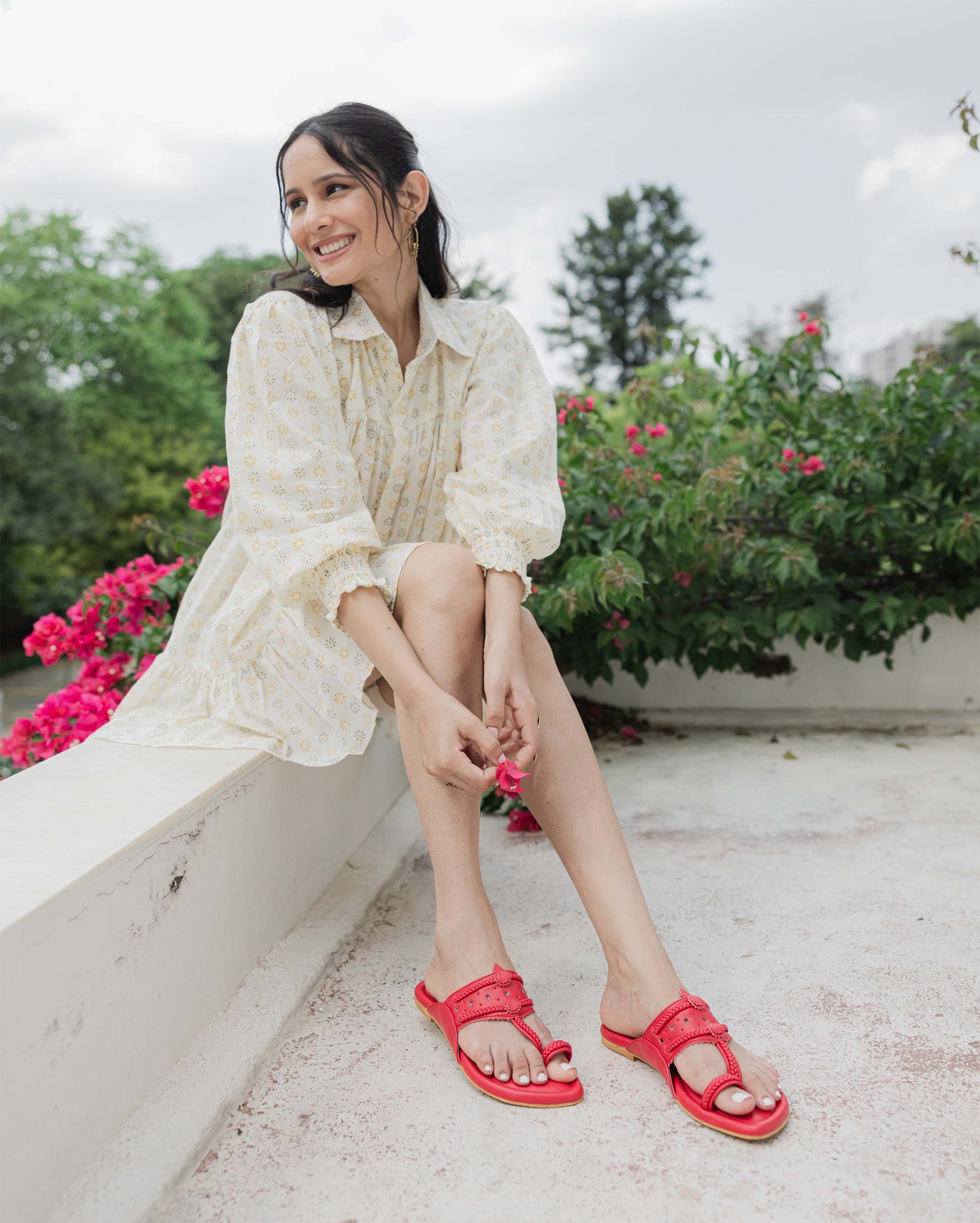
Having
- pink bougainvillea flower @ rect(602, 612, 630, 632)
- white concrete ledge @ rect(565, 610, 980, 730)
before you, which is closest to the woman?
pink bougainvillea flower @ rect(602, 612, 630, 632)

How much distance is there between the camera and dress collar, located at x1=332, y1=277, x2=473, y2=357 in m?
1.64

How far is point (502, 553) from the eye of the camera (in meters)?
Answer: 1.51

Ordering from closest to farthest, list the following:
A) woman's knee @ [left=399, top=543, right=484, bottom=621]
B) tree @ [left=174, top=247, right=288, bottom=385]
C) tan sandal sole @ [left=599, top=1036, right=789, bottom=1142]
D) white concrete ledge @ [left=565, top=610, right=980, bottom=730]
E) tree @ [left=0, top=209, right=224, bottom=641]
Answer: tan sandal sole @ [left=599, top=1036, right=789, bottom=1142]
woman's knee @ [left=399, top=543, right=484, bottom=621]
white concrete ledge @ [left=565, top=610, right=980, bottom=730]
tree @ [left=0, top=209, right=224, bottom=641]
tree @ [left=174, top=247, right=288, bottom=385]

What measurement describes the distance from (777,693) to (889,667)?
361mm

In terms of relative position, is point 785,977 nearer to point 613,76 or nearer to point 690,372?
point 690,372

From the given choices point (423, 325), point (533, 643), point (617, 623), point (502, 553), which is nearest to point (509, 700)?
point (533, 643)

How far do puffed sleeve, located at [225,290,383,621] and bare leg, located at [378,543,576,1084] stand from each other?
94 mm

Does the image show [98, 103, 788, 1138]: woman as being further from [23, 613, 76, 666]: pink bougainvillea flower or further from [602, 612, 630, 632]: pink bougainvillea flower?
[602, 612, 630, 632]: pink bougainvillea flower

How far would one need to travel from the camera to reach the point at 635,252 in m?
32.8

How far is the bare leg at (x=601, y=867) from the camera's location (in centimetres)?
121

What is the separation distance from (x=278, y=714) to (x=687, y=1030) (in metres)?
0.82

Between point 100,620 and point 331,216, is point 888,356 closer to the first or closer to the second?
point 100,620

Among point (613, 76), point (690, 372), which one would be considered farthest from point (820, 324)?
point (613, 76)

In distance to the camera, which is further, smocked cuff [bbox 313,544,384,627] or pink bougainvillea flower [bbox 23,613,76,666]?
pink bougainvillea flower [bbox 23,613,76,666]
